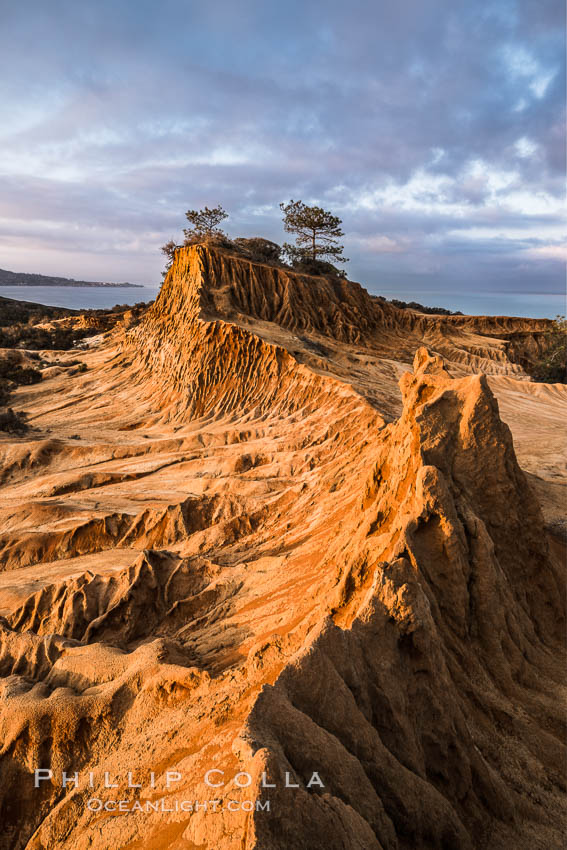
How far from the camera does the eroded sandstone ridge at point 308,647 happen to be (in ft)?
9.62

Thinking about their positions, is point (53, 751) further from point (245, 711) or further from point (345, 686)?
point (345, 686)

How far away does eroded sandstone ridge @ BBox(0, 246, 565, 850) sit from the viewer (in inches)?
115

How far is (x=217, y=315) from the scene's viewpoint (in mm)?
21547

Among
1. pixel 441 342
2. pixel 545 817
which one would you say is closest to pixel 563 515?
pixel 545 817

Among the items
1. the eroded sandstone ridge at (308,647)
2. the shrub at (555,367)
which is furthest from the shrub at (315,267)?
the eroded sandstone ridge at (308,647)

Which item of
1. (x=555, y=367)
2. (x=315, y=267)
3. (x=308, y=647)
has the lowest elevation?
(x=308, y=647)

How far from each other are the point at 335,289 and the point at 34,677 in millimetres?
27982

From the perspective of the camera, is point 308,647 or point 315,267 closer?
point 308,647

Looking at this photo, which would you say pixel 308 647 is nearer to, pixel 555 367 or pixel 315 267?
pixel 315 267

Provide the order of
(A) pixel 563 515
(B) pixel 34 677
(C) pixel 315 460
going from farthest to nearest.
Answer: (C) pixel 315 460 < (A) pixel 563 515 < (B) pixel 34 677

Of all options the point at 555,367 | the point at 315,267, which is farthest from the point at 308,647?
the point at 555,367

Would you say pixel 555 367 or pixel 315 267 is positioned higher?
pixel 315 267

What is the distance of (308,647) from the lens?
10.9ft

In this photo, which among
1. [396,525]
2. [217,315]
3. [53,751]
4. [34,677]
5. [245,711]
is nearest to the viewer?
[245,711]
